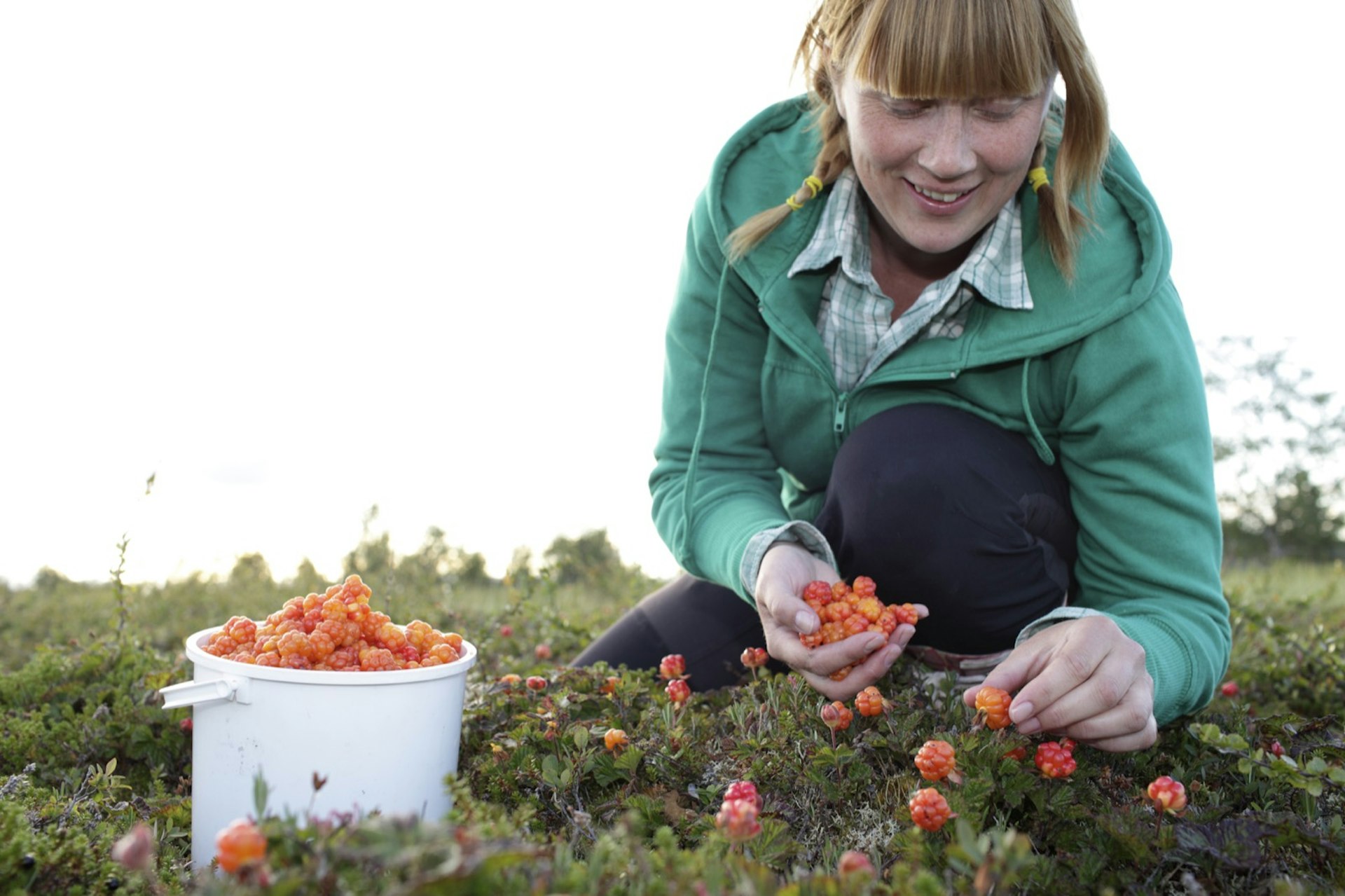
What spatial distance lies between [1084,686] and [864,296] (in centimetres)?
104

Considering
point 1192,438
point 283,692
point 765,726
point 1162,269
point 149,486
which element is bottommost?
point 765,726

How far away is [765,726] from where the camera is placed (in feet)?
6.11

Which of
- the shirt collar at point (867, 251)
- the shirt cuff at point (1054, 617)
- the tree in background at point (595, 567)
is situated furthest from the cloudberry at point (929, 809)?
the tree in background at point (595, 567)

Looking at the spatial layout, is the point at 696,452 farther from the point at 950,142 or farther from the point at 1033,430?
the point at 950,142

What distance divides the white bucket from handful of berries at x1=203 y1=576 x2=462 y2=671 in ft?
0.19

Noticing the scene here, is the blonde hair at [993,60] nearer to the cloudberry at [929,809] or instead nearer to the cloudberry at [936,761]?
the cloudberry at [936,761]

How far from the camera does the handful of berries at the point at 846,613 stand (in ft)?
6.10

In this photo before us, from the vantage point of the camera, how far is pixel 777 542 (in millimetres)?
2143

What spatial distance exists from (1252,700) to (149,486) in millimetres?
2840

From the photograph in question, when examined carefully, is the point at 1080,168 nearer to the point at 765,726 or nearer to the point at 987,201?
the point at 987,201

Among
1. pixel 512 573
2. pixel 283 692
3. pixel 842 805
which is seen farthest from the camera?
pixel 512 573

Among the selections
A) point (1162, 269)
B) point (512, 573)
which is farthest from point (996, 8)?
point (512, 573)

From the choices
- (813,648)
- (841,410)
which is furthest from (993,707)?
(841,410)

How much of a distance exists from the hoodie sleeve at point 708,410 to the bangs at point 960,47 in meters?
0.70
